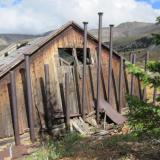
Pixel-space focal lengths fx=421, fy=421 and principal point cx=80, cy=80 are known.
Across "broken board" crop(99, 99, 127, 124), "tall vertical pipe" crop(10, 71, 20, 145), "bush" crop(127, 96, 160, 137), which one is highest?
"bush" crop(127, 96, 160, 137)

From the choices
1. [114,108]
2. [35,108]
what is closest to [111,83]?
[114,108]

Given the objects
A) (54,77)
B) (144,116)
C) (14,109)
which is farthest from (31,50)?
(144,116)

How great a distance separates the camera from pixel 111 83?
69.5 feet

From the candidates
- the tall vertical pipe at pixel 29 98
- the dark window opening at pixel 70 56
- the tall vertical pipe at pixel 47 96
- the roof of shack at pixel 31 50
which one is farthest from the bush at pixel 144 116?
the dark window opening at pixel 70 56

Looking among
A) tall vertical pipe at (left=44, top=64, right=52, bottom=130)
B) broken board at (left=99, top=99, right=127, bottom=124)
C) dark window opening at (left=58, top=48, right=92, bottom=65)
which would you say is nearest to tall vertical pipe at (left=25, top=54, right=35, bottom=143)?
tall vertical pipe at (left=44, top=64, right=52, bottom=130)

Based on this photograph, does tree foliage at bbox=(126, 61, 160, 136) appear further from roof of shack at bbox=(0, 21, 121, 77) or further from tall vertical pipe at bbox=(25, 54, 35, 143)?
roof of shack at bbox=(0, 21, 121, 77)

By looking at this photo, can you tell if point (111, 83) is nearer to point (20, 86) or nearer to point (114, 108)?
point (114, 108)

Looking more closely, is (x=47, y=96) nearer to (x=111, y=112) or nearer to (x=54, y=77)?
(x=54, y=77)

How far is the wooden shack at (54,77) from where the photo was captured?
56.3 ft

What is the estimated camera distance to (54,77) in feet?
62.2

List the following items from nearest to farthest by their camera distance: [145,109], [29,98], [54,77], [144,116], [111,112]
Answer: [145,109]
[144,116]
[29,98]
[54,77]
[111,112]

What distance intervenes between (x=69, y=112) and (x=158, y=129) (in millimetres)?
10319

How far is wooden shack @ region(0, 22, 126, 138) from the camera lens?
17172 millimetres

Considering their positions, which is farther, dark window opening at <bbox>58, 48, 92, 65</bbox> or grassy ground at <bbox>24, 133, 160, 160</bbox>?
dark window opening at <bbox>58, 48, 92, 65</bbox>
